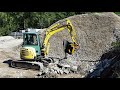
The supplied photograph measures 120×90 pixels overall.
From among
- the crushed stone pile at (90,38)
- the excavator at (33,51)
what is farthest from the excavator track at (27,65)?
the crushed stone pile at (90,38)

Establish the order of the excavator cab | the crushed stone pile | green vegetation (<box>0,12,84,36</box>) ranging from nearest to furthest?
1. the excavator cab
2. the crushed stone pile
3. green vegetation (<box>0,12,84,36</box>)

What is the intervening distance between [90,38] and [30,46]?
7299mm

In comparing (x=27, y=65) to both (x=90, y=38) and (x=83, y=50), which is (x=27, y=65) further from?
(x=90, y=38)

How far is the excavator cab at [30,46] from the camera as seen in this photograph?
726 inches

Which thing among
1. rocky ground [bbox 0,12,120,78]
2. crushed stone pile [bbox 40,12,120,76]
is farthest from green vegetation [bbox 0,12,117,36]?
rocky ground [bbox 0,12,120,78]

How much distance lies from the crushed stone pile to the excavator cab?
2.59 meters

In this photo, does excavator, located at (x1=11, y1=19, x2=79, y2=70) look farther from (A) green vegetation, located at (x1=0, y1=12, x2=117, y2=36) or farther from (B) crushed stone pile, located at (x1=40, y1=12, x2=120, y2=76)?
(A) green vegetation, located at (x1=0, y1=12, x2=117, y2=36)

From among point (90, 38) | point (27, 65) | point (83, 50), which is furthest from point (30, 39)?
point (90, 38)

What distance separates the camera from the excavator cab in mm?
18439
